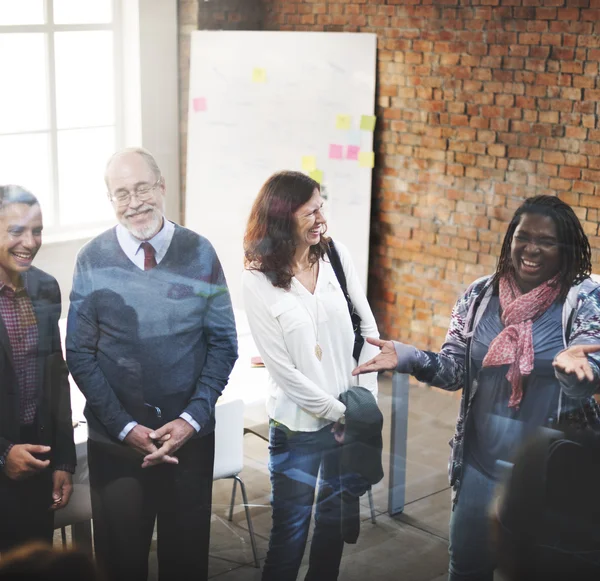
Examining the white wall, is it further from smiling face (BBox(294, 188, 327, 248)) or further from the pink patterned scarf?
the pink patterned scarf

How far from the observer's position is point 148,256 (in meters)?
2.25

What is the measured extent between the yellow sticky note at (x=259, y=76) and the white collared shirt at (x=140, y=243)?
1.66ft

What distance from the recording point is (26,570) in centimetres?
237

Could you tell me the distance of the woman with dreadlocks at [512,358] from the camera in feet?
7.82

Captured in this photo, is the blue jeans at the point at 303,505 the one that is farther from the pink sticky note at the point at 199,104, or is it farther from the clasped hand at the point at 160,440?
the pink sticky note at the point at 199,104

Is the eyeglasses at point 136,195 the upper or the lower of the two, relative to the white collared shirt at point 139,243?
upper

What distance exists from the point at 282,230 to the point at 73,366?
0.66m

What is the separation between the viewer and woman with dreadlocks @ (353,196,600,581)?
7.82 feet

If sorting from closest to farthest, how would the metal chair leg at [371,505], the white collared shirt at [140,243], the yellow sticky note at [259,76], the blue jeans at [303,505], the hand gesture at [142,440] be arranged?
the white collared shirt at [140,243], the hand gesture at [142,440], the yellow sticky note at [259,76], the blue jeans at [303,505], the metal chair leg at [371,505]

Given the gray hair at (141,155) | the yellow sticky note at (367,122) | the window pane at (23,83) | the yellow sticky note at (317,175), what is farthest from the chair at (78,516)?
the yellow sticky note at (367,122)

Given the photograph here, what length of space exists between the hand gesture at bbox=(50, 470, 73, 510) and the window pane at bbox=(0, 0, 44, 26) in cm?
117

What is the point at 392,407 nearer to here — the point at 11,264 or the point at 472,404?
the point at 472,404

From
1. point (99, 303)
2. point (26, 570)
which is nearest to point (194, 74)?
point (99, 303)

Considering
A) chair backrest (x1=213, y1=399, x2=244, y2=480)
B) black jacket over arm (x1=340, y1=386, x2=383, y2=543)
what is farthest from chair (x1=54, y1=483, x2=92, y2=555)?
black jacket over arm (x1=340, y1=386, x2=383, y2=543)
